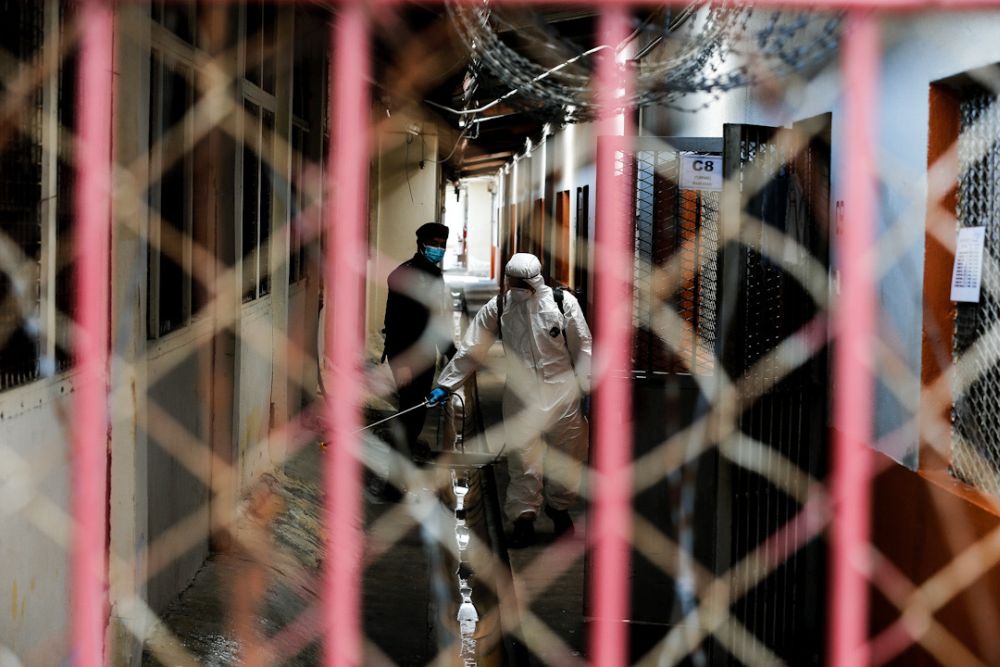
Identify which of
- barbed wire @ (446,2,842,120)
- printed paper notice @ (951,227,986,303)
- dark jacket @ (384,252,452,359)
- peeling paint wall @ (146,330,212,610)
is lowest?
peeling paint wall @ (146,330,212,610)

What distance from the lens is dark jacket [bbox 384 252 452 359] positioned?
5.80 metres

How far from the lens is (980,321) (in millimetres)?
3162

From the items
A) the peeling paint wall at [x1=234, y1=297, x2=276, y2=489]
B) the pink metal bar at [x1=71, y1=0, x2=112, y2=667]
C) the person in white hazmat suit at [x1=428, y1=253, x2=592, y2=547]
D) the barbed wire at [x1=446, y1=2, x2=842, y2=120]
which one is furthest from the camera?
the person in white hazmat suit at [x1=428, y1=253, x2=592, y2=547]

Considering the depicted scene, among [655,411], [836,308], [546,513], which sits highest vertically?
[836,308]

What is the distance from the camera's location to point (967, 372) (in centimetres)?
324

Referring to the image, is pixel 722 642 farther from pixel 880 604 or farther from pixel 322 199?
pixel 322 199

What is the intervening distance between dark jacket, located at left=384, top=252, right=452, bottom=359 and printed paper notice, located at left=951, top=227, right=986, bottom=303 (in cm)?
301

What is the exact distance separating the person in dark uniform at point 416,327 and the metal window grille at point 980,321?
9.67ft

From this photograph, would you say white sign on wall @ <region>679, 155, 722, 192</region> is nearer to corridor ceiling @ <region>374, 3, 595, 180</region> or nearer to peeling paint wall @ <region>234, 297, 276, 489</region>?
corridor ceiling @ <region>374, 3, 595, 180</region>

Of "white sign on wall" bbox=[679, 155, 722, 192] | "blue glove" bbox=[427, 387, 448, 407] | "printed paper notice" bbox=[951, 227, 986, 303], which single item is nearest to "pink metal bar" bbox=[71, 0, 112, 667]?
"white sign on wall" bbox=[679, 155, 722, 192]

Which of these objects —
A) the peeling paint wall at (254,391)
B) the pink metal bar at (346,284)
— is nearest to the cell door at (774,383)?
the pink metal bar at (346,284)

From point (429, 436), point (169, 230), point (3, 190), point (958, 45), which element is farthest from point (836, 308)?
point (429, 436)

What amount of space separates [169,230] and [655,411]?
1681 mm

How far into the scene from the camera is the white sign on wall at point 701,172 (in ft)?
12.0
